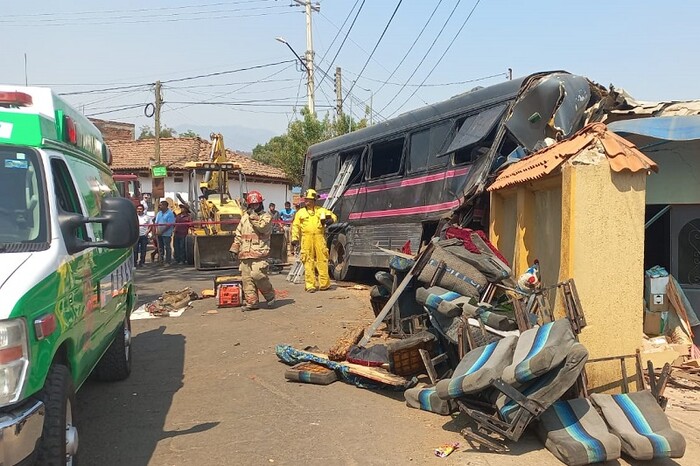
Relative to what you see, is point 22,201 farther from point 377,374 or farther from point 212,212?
point 212,212

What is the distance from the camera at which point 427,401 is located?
5098 mm

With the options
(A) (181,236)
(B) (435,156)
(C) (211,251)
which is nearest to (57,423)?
(B) (435,156)

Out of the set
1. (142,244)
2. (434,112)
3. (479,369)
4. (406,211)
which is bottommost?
(479,369)

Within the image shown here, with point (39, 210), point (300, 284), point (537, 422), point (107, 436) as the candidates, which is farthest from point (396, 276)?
point (300, 284)

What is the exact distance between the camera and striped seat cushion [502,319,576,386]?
392 centimetres

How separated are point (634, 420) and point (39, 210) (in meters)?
4.12

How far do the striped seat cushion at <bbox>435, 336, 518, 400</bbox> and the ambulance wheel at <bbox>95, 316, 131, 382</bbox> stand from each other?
3252mm

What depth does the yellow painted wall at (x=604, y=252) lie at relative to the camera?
16.9ft

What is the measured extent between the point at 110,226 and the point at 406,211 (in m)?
7.37

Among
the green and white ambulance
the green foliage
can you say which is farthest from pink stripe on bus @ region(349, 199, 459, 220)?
the green foliage

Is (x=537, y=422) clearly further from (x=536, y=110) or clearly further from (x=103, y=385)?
(x=536, y=110)

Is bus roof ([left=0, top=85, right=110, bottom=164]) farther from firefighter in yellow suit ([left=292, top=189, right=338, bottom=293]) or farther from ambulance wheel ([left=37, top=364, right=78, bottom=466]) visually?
firefighter in yellow suit ([left=292, top=189, right=338, bottom=293])

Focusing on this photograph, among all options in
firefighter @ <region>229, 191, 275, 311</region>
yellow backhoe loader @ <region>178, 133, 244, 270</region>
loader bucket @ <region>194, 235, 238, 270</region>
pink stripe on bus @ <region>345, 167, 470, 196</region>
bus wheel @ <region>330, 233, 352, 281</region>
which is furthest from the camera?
yellow backhoe loader @ <region>178, 133, 244, 270</region>

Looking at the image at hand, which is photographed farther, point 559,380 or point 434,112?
point 434,112
